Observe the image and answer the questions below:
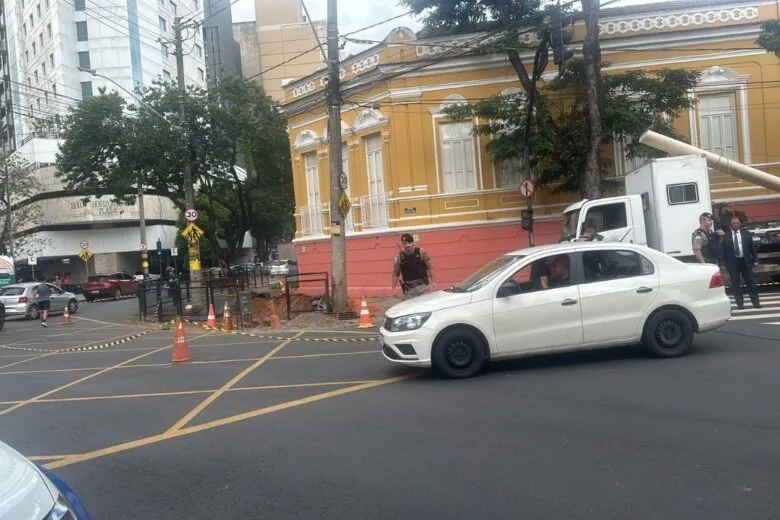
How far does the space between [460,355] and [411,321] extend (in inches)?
27.9

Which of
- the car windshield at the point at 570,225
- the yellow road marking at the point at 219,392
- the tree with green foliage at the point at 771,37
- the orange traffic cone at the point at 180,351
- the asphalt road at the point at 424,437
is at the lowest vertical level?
the asphalt road at the point at 424,437

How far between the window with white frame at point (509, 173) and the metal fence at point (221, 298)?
21.2 feet

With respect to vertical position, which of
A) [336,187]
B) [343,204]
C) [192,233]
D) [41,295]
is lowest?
[41,295]

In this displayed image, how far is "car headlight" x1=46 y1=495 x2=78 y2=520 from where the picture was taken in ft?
9.40

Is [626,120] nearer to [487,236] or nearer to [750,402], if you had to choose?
[487,236]

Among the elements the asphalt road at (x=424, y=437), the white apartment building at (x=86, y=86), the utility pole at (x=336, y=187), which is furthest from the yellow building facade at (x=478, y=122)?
the white apartment building at (x=86, y=86)

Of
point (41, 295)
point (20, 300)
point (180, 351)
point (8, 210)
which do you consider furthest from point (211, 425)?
point (8, 210)

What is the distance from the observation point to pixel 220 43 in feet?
251

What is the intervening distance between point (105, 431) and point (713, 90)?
21072 mm

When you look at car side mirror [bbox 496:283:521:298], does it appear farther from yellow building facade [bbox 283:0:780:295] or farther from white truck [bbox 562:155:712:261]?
yellow building facade [bbox 283:0:780:295]

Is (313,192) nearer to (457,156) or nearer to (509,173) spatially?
(457,156)

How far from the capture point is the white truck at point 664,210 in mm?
15469

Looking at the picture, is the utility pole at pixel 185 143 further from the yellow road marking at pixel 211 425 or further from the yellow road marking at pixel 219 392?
the yellow road marking at pixel 211 425

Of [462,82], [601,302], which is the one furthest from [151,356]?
[462,82]
